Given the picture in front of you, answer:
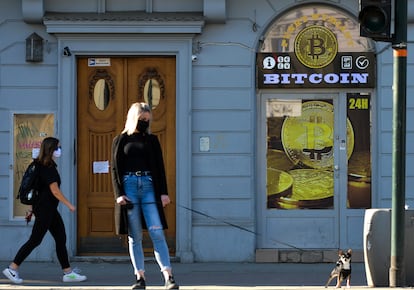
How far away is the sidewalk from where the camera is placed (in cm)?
925

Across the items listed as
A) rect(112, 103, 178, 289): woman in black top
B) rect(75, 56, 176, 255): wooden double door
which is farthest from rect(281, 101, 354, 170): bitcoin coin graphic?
rect(112, 103, 178, 289): woman in black top

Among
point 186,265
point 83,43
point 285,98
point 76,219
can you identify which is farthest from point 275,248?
point 83,43

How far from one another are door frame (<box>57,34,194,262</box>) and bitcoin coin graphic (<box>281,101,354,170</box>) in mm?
1521

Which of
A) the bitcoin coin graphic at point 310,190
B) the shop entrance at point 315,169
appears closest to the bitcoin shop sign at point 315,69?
the shop entrance at point 315,169

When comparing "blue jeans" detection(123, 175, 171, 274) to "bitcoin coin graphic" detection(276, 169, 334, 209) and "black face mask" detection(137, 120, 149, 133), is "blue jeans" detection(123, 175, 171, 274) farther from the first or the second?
"bitcoin coin graphic" detection(276, 169, 334, 209)

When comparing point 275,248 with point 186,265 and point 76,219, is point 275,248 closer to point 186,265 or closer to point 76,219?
point 186,265

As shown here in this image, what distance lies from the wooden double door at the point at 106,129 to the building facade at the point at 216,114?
2 centimetres

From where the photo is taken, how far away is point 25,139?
11.5 meters

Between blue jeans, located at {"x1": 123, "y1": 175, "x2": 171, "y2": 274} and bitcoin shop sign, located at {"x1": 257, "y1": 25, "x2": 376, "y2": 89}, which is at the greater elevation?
bitcoin shop sign, located at {"x1": 257, "y1": 25, "x2": 376, "y2": 89}

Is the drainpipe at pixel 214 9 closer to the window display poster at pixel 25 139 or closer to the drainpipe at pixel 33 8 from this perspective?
the drainpipe at pixel 33 8

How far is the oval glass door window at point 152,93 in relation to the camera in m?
11.6

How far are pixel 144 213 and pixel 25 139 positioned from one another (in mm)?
3893

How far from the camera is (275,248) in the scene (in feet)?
37.6

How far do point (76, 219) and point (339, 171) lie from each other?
3.95 m
